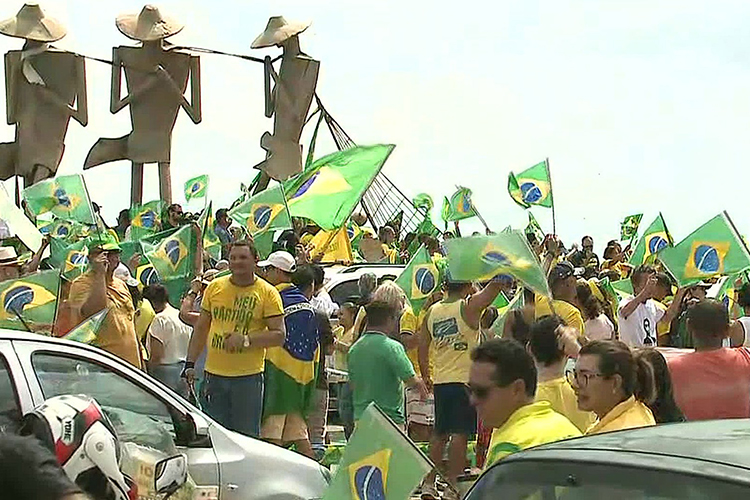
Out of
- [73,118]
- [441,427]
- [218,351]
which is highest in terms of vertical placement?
[73,118]

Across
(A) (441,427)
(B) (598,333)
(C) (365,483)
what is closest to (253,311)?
(A) (441,427)

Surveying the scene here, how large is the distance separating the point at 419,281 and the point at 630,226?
462 inches

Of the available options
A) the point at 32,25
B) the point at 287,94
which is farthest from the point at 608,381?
the point at 287,94

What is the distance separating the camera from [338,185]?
12.0m

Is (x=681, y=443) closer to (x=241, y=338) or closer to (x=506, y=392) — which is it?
(x=506, y=392)

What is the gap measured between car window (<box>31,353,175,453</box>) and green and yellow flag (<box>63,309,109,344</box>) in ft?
7.06

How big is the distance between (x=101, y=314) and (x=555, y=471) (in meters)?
Answer: 5.51

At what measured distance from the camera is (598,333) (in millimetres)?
10273

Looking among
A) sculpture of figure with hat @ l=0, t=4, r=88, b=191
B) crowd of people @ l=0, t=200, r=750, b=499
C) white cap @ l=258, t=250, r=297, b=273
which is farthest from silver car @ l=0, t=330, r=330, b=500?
sculpture of figure with hat @ l=0, t=4, r=88, b=191

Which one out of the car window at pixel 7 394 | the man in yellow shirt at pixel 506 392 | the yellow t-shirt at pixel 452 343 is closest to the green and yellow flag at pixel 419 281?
the yellow t-shirt at pixel 452 343

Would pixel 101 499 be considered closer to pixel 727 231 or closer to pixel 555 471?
pixel 555 471

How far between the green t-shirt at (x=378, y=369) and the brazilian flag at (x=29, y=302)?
81.5 inches

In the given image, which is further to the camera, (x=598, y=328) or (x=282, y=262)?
(x=598, y=328)

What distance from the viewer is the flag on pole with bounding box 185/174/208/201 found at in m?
19.7
